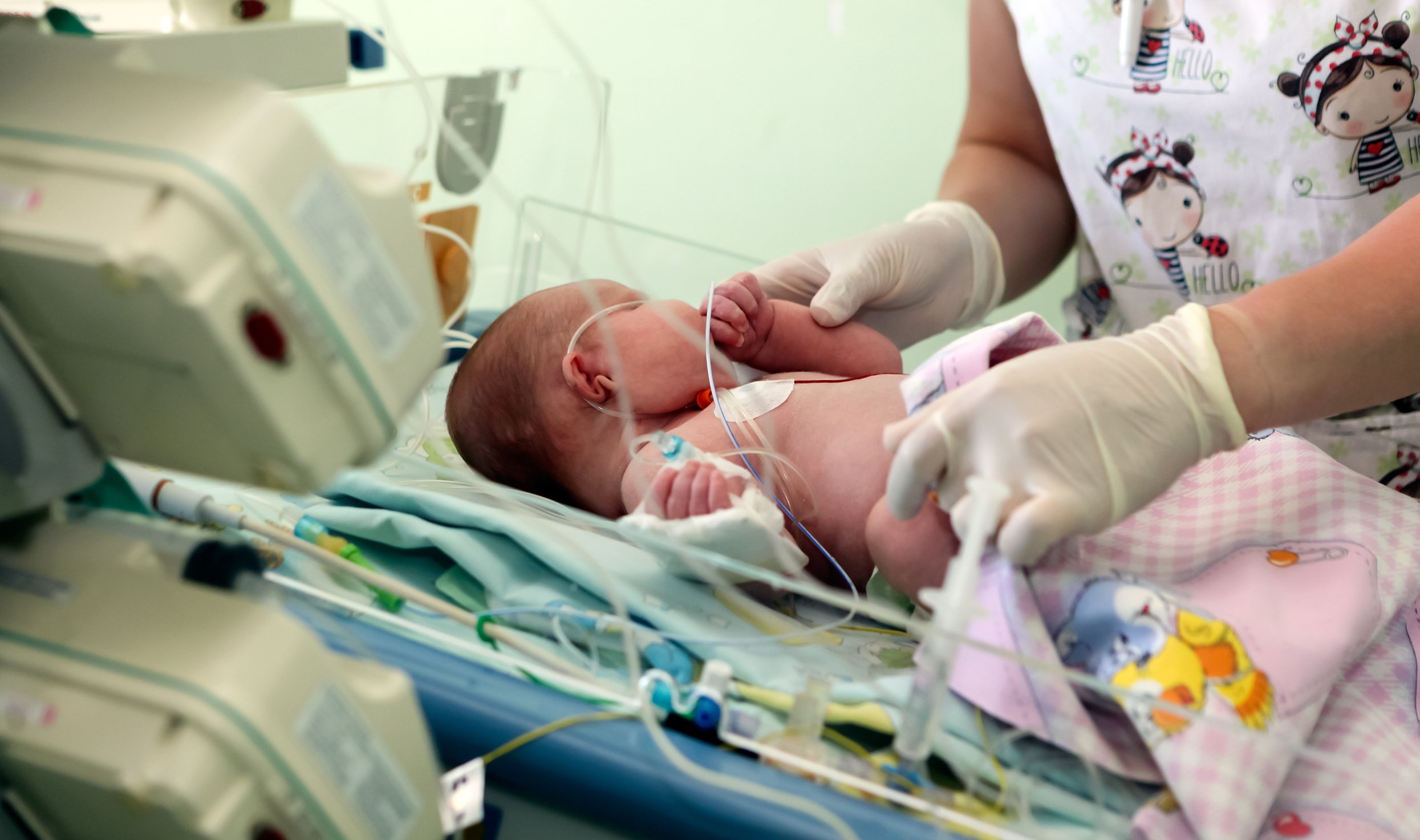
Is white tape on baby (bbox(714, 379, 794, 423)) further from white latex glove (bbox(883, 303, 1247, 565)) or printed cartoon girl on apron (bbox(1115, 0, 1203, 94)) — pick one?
printed cartoon girl on apron (bbox(1115, 0, 1203, 94))

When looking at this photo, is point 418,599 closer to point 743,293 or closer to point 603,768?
point 603,768

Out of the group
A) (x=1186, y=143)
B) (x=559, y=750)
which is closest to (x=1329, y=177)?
(x=1186, y=143)

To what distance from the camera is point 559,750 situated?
72cm

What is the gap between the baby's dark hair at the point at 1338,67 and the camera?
111 centimetres

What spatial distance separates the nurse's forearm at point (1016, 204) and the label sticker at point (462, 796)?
1.12m

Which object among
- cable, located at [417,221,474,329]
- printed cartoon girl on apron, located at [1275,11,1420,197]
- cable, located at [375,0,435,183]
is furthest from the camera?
cable, located at [417,221,474,329]

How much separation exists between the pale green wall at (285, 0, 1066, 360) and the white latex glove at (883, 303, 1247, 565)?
1.55 metres

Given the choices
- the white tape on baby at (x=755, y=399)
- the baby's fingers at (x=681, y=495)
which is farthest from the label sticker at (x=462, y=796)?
the white tape on baby at (x=755, y=399)

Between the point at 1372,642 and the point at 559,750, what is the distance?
69 cm

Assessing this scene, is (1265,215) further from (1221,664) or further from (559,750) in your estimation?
(559,750)

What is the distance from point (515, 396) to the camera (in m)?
1.24

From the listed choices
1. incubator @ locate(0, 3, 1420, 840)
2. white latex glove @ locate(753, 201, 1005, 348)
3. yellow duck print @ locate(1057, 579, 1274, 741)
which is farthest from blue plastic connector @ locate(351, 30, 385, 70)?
yellow duck print @ locate(1057, 579, 1274, 741)

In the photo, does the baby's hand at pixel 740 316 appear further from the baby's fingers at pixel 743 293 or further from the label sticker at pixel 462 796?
the label sticker at pixel 462 796

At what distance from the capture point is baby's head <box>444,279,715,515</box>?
1207 mm
